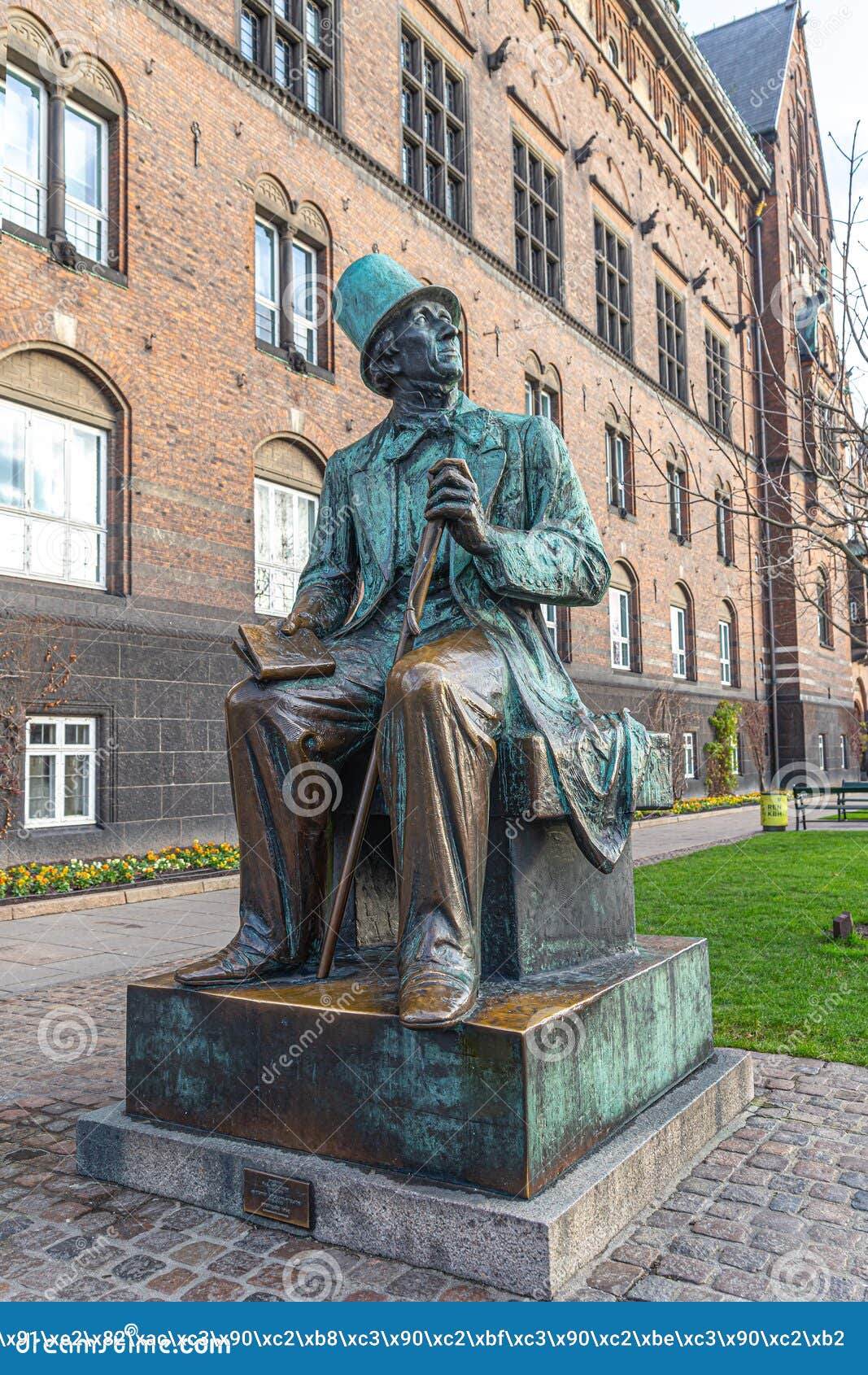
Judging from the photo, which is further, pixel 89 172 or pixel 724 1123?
pixel 89 172

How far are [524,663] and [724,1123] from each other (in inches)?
66.8

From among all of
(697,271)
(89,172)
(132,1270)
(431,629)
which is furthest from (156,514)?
(697,271)

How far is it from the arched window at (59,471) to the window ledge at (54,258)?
1025 millimetres

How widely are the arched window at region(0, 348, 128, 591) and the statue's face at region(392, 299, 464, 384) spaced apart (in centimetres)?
888

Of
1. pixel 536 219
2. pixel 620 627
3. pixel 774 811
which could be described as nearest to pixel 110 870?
pixel 774 811

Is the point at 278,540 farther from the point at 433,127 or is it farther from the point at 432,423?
the point at 432,423

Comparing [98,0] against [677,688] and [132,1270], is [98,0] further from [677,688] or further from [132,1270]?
[677,688]

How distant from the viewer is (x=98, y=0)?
12.4 metres

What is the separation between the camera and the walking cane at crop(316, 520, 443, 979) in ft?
9.57

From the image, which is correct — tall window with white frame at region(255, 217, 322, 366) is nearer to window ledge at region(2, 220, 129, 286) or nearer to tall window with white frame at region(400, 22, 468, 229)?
window ledge at region(2, 220, 129, 286)

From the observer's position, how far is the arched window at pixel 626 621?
2600cm

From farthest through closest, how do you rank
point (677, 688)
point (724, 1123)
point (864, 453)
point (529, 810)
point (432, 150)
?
point (677, 688) < point (432, 150) < point (864, 453) < point (724, 1123) < point (529, 810)

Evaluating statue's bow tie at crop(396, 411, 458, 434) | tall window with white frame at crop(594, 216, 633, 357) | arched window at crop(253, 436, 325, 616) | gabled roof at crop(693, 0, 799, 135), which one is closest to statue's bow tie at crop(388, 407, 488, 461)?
statue's bow tie at crop(396, 411, 458, 434)

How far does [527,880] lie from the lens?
10.2 feet
